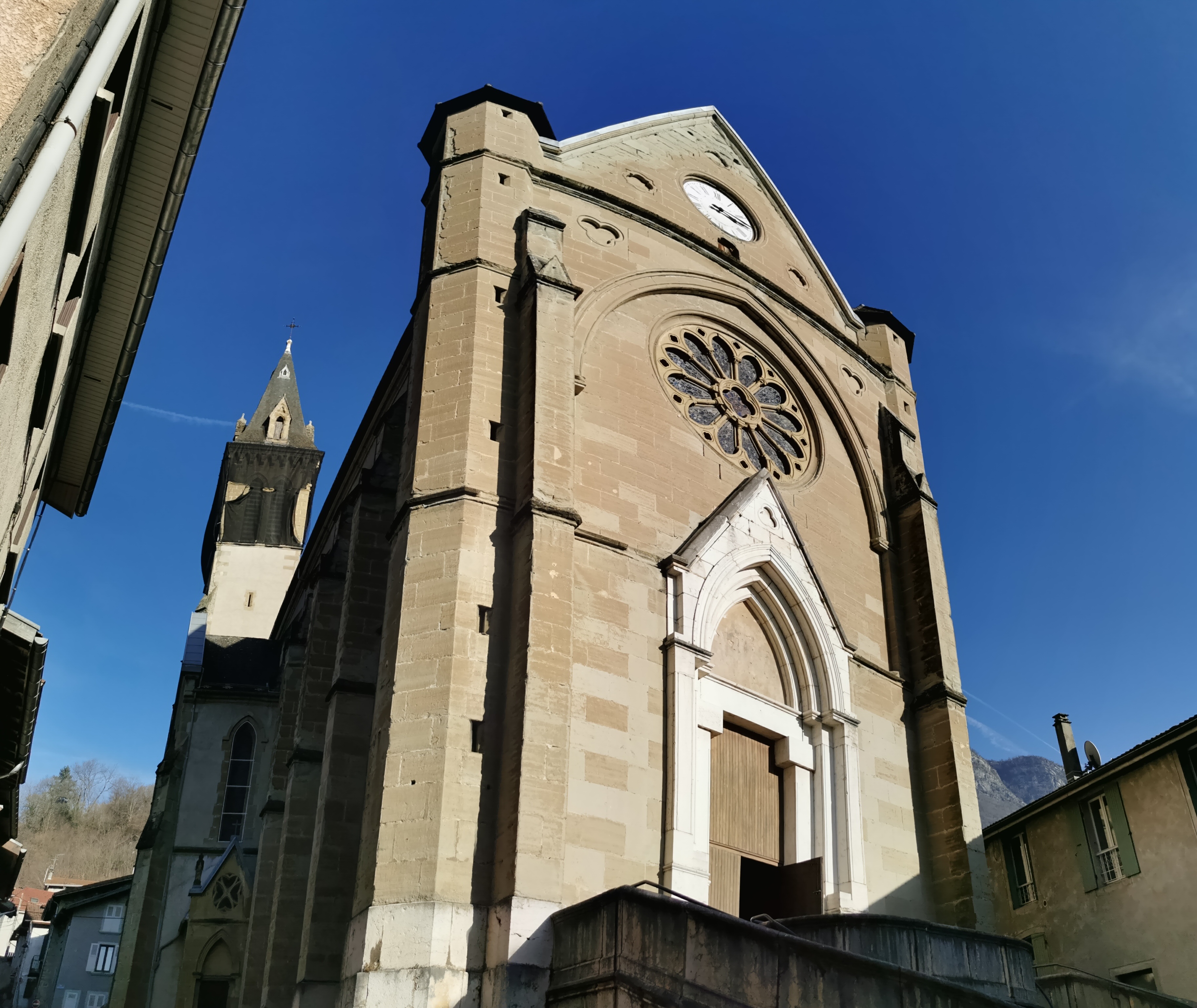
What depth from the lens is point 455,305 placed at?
577 inches

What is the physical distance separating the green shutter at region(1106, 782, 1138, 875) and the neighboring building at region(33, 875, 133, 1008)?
38.4 metres

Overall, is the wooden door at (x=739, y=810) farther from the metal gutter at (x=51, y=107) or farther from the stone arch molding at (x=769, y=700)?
the metal gutter at (x=51, y=107)

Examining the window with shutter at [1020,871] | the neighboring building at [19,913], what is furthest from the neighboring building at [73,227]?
the neighboring building at [19,913]

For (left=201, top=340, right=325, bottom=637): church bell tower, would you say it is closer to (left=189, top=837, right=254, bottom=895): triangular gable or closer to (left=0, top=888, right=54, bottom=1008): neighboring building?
(left=189, top=837, right=254, bottom=895): triangular gable

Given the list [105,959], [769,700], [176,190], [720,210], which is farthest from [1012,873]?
[105,959]

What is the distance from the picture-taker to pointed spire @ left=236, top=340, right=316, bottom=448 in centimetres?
4288

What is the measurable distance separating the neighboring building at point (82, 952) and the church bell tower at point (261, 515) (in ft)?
46.0

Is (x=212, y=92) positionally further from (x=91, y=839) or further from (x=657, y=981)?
(x=91, y=839)

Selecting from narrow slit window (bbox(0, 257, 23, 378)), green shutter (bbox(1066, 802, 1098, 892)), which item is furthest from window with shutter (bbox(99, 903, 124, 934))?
narrow slit window (bbox(0, 257, 23, 378))

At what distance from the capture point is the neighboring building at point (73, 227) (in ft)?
19.2

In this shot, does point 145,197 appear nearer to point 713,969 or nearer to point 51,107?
point 51,107

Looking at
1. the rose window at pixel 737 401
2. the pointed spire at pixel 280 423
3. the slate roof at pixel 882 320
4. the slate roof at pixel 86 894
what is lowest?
the slate roof at pixel 86 894

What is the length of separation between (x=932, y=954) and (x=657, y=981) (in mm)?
3261

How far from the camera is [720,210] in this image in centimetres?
2062
